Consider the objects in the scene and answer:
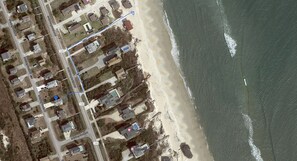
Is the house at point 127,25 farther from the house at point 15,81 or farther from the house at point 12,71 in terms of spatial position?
the house at point 15,81

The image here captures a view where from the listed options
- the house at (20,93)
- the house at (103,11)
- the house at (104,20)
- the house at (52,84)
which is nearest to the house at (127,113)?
the house at (52,84)

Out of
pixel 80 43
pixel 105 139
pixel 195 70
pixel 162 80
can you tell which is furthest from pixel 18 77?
pixel 195 70

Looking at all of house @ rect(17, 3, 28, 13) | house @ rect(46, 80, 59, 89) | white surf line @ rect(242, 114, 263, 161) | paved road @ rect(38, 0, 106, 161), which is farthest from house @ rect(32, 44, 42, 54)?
white surf line @ rect(242, 114, 263, 161)

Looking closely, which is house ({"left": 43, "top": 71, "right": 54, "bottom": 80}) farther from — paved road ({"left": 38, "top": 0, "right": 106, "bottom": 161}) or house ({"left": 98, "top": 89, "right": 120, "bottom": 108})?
house ({"left": 98, "top": 89, "right": 120, "bottom": 108})

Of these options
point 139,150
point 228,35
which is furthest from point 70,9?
point 228,35

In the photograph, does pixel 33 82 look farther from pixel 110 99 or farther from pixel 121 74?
pixel 121 74
